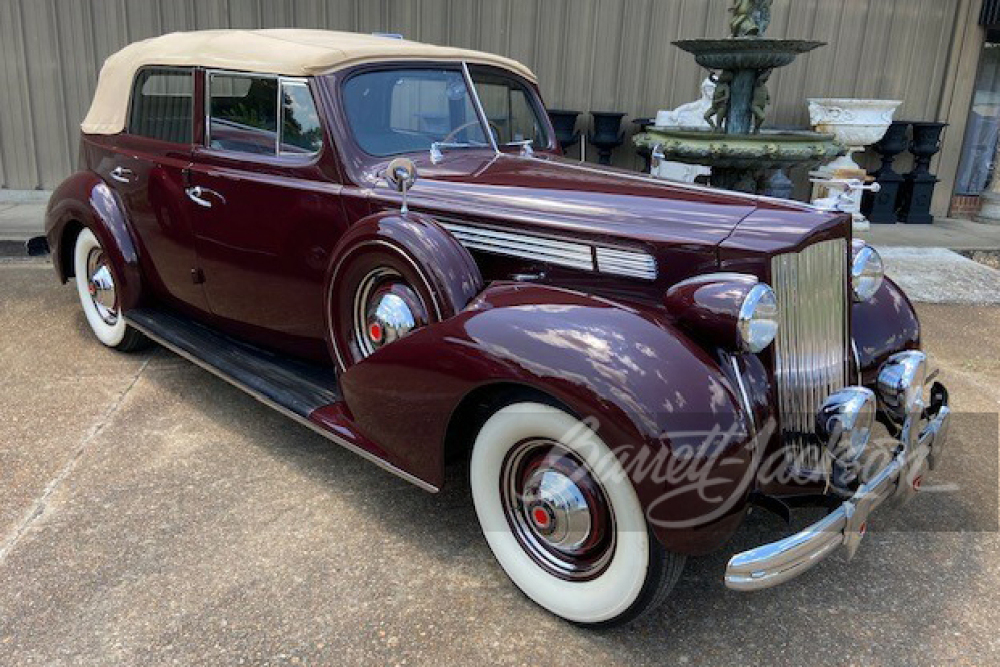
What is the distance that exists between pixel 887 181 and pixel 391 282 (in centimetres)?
749

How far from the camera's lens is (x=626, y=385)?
6.45 feet

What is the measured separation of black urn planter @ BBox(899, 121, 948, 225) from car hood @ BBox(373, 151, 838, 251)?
6706 millimetres

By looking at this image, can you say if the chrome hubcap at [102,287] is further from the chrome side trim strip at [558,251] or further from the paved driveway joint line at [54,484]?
the chrome side trim strip at [558,251]

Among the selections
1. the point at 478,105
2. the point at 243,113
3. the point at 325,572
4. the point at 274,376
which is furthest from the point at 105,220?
the point at 325,572

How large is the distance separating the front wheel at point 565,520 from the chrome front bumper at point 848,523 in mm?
215

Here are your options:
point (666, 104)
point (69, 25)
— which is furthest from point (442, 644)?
point (69, 25)

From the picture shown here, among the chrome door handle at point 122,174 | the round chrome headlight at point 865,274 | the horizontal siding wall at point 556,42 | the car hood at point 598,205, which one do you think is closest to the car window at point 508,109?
the car hood at point 598,205

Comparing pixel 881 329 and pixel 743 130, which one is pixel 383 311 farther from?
pixel 743 130

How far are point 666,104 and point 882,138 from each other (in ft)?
7.84

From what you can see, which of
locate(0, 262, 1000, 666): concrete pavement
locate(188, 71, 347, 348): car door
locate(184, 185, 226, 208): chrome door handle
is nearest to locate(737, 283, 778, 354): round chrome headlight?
locate(0, 262, 1000, 666): concrete pavement

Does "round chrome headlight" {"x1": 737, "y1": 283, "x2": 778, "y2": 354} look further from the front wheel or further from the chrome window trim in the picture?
the chrome window trim

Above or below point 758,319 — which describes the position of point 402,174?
above

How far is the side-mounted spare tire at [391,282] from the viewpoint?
2.52 metres

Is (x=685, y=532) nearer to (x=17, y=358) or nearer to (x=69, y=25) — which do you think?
(x=17, y=358)
